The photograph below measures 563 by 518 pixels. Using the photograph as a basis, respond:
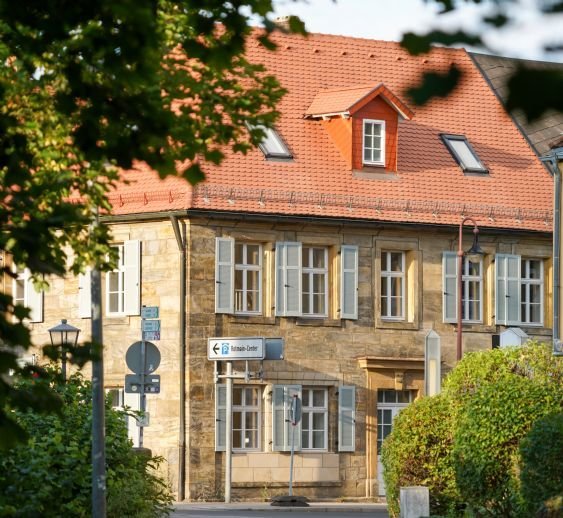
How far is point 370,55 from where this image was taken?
43.3 meters

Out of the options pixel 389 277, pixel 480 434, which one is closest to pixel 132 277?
pixel 389 277

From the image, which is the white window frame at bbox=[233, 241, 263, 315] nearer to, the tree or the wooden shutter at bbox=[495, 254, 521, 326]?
the wooden shutter at bbox=[495, 254, 521, 326]

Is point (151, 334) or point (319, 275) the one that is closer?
point (151, 334)

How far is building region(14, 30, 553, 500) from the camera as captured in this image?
3762 cm

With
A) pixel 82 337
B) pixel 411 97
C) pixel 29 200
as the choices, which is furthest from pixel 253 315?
pixel 411 97

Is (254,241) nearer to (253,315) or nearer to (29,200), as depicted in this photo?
(253,315)

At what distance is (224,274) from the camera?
38000mm

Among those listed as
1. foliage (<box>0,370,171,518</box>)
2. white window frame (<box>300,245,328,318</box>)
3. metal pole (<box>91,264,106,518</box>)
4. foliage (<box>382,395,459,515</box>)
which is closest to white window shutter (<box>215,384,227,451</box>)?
white window frame (<box>300,245,328,318</box>)

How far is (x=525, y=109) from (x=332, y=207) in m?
35.9

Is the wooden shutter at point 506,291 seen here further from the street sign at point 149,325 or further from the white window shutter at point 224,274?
the street sign at point 149,325

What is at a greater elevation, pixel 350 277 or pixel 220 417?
pixel 350 277

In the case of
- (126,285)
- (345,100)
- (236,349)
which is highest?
(345,100)

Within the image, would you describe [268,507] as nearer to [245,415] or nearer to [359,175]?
[245,415]

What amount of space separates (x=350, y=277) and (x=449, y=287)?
263 centimetres
